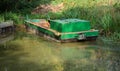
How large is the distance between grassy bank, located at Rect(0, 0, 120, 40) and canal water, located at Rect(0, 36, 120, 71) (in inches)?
66.2

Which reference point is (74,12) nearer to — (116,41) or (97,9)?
(97,9)

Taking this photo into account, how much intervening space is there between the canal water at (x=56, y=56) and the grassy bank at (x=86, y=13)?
168cm

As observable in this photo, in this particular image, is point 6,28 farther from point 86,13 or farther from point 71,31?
point 86,13

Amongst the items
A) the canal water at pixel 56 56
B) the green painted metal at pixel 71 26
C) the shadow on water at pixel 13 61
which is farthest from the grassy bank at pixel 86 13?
the shadow on water at pixel 13 61

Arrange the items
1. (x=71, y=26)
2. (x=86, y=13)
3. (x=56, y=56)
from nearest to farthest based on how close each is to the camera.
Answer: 1. (x=56, y=56)
2. (x=71, y=26)
3. (x=86, y=13)

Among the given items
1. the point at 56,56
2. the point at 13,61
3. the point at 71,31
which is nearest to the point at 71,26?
the point at 71,31

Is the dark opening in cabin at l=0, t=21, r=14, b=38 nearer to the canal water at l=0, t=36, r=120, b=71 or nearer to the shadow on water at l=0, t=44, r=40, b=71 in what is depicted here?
the canal water at l=0, t=36, r=120, b=71

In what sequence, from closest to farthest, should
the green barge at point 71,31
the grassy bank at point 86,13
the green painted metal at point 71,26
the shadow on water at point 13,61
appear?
1. the shadow on water at point 13,61
2. the green barge at point 71,31
3. the green painted metal at point 71,26
4. the grassy bank at point 86,13

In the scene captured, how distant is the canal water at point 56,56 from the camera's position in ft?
31.5

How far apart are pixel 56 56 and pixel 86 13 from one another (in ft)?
22.8

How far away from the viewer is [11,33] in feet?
52.4

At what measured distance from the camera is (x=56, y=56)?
11.1m

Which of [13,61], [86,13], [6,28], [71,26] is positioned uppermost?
[86,13]

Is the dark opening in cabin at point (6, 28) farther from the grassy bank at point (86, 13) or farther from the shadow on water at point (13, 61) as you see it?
the shadow on water at point (13, 61)
